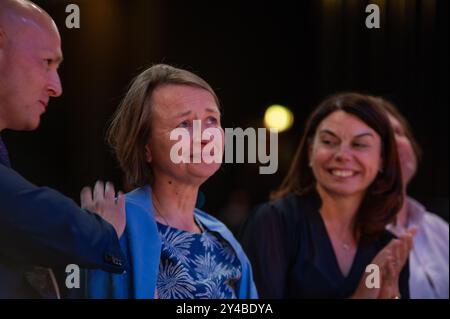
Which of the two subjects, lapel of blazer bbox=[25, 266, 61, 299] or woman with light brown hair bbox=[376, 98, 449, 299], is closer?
lapel of blazer bbox=[25, 266, 61, 299]

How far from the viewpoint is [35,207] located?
2.55 meters

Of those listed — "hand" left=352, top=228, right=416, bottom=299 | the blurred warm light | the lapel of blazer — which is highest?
the blurred warm light

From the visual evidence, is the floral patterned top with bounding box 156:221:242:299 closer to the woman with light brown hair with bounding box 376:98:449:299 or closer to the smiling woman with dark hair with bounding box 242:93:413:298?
the smiling woman with dark hair with bounding box 242:93:413:298

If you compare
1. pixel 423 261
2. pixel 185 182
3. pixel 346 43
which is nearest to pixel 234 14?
pixel 346 43

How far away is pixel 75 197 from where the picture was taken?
2.82m

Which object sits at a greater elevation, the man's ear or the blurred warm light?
the blurred warm light

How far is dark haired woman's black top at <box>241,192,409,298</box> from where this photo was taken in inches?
118

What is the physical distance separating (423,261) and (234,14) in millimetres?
1313

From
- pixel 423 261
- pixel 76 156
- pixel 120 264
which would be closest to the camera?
pixel 120 264

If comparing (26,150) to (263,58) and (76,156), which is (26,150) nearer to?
(76,156)

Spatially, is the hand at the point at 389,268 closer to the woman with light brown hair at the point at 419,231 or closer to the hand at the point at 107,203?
the woman with light brown hair at the point at 419,231

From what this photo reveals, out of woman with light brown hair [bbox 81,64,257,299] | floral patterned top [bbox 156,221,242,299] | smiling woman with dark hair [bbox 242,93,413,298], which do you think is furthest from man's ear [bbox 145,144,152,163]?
smiling woman with dark hair [bbox 242,93,413,298]

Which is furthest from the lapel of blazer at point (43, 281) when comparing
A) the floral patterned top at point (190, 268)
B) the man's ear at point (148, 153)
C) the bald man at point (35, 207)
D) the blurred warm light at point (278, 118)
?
the blurred warm light at point (278, 118)

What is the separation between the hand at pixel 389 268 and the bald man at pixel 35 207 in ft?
3.27
